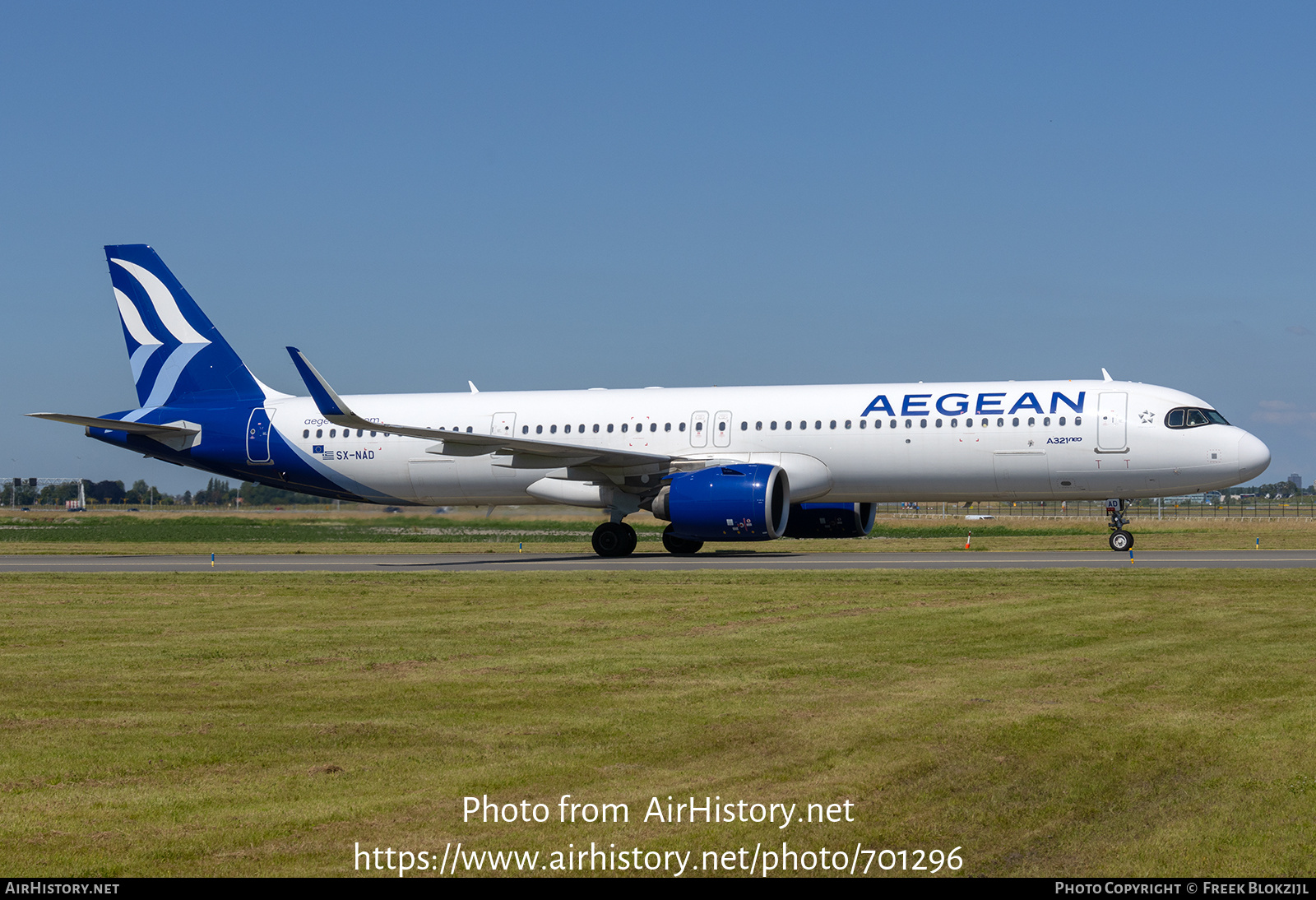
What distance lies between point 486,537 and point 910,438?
21.9 metres

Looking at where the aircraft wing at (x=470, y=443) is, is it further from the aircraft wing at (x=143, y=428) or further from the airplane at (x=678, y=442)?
the aircraft wing at (x=143, y=428)

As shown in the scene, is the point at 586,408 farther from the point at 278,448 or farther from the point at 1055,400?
the point at 1055,400

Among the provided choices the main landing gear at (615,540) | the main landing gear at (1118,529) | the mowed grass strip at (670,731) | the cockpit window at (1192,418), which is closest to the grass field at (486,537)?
the main landing gear at (1118,529)

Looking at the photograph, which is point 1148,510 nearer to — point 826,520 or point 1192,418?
point 826,520

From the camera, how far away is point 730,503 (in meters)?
26.5

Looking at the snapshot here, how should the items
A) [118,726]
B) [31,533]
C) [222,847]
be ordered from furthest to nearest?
[31,533] → [118,726] → [222,847]

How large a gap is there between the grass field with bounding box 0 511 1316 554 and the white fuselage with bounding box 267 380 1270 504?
11.0 ft

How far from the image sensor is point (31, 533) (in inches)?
2020

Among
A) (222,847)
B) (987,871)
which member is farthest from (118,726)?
(987,871)

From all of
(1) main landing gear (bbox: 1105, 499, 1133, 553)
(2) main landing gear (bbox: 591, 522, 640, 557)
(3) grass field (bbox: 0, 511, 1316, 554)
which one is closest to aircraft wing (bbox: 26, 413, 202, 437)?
(3) grass field (bbox: 0, 511, 1316, 554)

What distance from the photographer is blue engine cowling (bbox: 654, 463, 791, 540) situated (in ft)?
86.6

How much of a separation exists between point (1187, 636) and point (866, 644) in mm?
3475

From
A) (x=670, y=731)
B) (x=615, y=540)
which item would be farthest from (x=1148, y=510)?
(x=670, y=731)

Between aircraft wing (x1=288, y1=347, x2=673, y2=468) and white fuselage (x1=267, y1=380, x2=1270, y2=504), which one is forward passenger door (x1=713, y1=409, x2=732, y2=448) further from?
aircraft wing (x1=288, y1=347, x2=673, y2=468)
